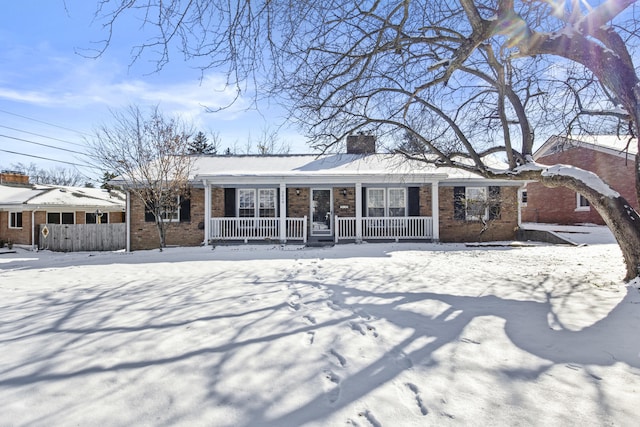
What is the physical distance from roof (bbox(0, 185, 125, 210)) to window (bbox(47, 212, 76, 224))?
92cm

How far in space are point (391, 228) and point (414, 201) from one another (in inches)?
66.5

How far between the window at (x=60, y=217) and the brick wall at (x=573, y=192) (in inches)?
1117

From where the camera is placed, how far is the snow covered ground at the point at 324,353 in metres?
2.19

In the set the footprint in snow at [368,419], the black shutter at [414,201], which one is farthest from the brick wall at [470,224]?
the footprint in snow at [368,419]

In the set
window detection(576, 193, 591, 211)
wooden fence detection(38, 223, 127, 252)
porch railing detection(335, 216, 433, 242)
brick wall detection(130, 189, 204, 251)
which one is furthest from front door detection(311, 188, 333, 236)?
window detection(576, 193, 591, 211)

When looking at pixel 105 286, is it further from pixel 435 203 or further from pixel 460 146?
pixel 435 203

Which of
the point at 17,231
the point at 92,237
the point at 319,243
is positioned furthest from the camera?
the point at 17,231

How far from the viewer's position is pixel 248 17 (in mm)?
4113

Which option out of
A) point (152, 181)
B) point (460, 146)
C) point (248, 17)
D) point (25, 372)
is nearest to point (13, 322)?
point (25, 372)

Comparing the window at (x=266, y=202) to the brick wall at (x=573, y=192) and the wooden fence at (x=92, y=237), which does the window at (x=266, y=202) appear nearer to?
the wooden fence at (x=92, y=237)

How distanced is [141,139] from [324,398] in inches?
565

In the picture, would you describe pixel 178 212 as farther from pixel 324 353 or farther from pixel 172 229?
pixel 324 353

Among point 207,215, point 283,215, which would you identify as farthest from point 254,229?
point 207,215

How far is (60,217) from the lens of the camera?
67.8ft
